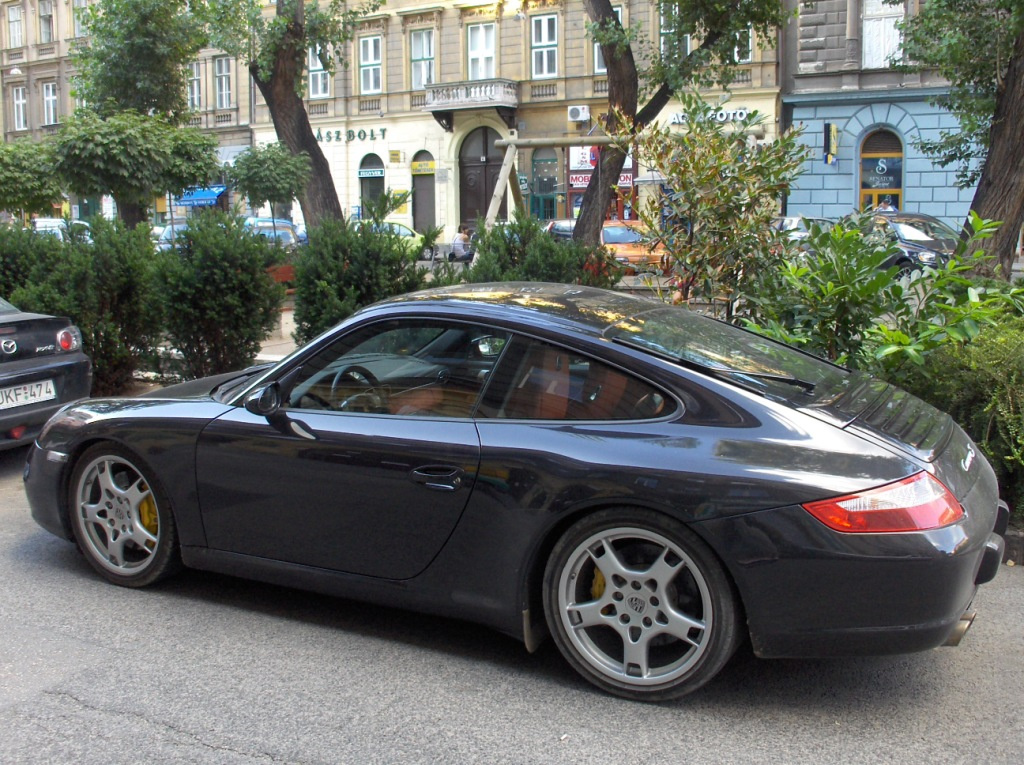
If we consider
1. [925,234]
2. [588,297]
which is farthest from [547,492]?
[925,234]

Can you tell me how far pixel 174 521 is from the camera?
178 inches

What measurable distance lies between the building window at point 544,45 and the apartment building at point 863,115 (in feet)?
30.6

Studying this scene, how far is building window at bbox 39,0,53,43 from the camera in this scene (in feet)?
168

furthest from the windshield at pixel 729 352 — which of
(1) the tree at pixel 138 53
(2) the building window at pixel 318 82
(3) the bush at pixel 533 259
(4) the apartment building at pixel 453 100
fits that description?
(2) the building window at pixel 318 82

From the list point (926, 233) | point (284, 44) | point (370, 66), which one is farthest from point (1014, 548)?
point (370, 66)

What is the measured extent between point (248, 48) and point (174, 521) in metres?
16.5

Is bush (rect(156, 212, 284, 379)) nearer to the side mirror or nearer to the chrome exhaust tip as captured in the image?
the side mirror

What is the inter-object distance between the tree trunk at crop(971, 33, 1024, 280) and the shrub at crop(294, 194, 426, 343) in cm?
570

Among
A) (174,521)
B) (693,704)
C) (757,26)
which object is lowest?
(693,704)

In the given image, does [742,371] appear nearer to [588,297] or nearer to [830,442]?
[830,442]

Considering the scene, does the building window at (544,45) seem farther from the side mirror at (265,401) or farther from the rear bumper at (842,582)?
the rear bumper at (842,582)

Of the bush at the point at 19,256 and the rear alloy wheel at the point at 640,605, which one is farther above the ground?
the bush at the point at 19,256

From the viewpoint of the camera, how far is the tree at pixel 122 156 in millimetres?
15484

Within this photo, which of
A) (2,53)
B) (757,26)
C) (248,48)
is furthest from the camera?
(2,53)
